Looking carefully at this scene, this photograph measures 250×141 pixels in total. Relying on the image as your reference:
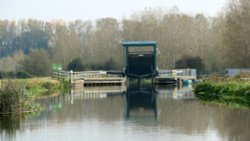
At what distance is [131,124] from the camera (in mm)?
20859

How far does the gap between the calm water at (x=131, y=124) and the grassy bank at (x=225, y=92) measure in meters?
2.06

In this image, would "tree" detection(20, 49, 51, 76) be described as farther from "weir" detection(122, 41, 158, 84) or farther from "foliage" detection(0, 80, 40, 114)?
"foliage" detection(0, 80, 40, 114)

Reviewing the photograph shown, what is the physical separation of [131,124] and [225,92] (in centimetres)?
1443

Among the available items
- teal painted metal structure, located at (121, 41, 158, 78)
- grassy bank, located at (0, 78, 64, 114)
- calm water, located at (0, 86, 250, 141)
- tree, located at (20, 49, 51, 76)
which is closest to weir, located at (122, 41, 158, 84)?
teal painted metal structure, located at (121, 41, 158, 78)

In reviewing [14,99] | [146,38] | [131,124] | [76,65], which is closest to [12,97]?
[14,99]

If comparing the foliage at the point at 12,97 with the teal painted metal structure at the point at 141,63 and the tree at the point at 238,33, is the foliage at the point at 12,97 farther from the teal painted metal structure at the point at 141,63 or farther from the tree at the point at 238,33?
the tree at the point at 238,33

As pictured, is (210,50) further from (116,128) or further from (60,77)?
(116,128)

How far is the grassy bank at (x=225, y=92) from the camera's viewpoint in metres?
29.5

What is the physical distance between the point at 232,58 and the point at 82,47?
92.7ft

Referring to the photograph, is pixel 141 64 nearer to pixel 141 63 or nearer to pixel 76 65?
pixel 141 63

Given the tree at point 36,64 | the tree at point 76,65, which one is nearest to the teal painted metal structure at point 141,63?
the tree at point 36,64

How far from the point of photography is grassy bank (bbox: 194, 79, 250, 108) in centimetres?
2952

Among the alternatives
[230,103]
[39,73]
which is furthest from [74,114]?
[39,73]

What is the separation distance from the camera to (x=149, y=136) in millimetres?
17297
